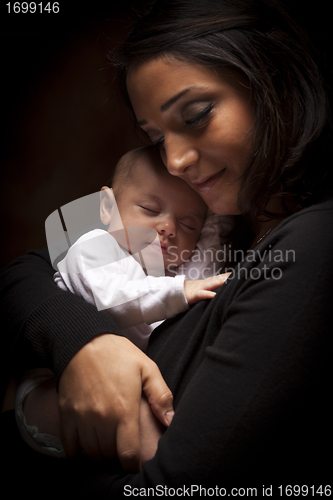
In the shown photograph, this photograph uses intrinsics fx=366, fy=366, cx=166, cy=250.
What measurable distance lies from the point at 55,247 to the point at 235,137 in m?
0.56

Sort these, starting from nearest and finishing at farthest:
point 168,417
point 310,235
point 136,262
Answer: point 310,235 → point 168,417 → point 136,262

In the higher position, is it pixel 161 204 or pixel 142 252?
pixel 161 204

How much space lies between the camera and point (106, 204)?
1045 millimetres

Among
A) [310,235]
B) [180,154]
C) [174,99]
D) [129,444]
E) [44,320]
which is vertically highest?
[174,99]

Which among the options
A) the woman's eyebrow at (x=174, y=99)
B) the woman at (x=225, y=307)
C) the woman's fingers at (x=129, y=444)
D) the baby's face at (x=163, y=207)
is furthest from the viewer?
the baby's face at (x=163, y=207)

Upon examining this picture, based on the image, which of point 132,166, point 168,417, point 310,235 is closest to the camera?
point 310,235

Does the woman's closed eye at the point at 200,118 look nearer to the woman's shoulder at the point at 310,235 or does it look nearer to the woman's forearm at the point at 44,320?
the woman's shoulder at the point at 310,235

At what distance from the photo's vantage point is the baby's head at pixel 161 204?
3.08ft

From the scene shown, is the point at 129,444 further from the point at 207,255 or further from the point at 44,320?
the point at 207,255

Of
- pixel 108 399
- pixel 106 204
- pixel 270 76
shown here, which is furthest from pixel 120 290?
pixel 270 76

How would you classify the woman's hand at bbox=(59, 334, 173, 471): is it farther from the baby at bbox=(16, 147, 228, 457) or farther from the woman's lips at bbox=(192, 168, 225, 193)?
the woman's lips at bbox=(192, 168, 225, 193)

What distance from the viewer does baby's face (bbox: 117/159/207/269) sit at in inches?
36.8

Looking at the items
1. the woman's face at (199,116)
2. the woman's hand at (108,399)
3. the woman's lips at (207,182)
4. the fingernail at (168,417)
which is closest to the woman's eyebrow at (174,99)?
the woman's face at (199,116)

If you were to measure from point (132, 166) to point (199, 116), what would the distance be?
333 mm
